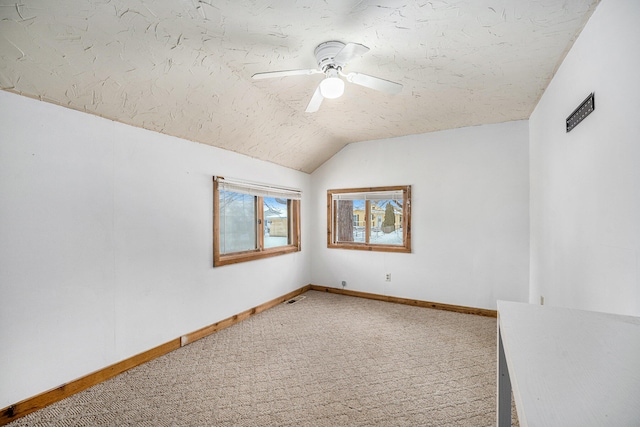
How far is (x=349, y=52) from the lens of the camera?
5.89 feet

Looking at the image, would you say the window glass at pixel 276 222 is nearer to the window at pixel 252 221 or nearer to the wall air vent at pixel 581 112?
the window at pixel 252 221

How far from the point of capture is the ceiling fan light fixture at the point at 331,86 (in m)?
1.96

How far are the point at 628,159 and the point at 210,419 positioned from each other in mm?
2695

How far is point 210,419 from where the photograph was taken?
1812 millimetres

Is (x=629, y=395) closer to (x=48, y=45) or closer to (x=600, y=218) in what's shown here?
(x=600, y=218)

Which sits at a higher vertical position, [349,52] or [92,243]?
[349,52]

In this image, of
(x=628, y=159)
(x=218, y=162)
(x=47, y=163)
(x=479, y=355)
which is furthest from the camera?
(x=218, y=162)

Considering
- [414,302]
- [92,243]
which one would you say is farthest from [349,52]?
[414,302]

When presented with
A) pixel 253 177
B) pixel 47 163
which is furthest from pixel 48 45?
pixel 253 177

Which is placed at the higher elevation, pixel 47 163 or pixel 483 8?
pixel 483 8

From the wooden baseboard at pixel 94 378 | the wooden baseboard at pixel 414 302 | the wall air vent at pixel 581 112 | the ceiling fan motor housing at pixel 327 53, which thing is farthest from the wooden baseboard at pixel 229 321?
the wall air vent at pixel 581 112

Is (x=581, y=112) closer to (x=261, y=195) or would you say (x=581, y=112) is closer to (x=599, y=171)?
(x=599, y=171)

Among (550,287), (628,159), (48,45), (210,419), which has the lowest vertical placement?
(210,419)

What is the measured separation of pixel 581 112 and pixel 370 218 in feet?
9.96
